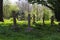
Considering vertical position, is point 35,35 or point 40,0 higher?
point 40,0

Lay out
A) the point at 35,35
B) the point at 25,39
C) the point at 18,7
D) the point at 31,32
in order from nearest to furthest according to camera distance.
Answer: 1. the point at 25,39
2. the point at 35,35
3. the point at 31,32
4. the point at 18,7

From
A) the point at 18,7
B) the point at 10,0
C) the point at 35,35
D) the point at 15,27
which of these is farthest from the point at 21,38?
the point at 10,0

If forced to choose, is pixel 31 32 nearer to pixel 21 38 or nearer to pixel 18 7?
pixel 21 38

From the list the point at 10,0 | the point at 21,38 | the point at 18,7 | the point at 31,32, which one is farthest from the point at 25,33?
the point at 10,0

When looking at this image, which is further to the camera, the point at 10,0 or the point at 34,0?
→ the point at 10,0

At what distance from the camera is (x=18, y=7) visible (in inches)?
2121

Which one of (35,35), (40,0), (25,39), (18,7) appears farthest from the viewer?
(18,7)

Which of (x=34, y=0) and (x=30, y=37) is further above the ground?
(x=34, y=0)

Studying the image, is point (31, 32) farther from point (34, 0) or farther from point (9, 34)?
point (34, 0)

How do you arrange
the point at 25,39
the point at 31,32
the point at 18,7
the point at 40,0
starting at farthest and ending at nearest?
1. the point at 18,7
2. the point at 40,0
3. the point at 31,32
4. the point at 25,39

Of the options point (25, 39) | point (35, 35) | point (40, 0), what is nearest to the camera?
point (25, 39)

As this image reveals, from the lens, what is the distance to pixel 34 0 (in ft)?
65.2

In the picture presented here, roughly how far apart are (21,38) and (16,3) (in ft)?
148

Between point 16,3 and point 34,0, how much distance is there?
3645 cm
